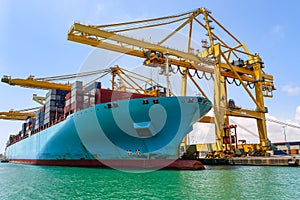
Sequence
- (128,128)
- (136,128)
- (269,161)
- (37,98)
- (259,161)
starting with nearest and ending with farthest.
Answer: (136,128), (128,128), (269,161), (259,161), (37,98)

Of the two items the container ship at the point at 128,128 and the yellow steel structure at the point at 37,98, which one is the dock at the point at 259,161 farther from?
the yellow steel structure at the point at 37,98

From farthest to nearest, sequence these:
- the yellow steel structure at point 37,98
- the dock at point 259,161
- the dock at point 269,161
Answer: the yellow steel structure at point 37,98 < the dock at point 259,161 < the dock at point 269,161

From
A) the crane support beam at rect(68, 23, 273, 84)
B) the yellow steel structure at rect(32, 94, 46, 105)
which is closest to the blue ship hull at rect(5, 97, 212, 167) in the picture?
the crane support beam at rect(68, 23, 273, 84)

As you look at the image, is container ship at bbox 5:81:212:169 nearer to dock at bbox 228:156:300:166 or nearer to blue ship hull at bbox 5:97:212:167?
blue ship hull at bbox 5:97:212:167

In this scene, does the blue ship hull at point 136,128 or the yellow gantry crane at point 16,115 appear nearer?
the blue ship hull at point 136,128

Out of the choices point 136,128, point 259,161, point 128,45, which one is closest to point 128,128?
point 136,128

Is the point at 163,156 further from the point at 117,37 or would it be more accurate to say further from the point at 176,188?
the point at 117,37

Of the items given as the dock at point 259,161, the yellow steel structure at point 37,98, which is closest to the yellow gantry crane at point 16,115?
the yellow steel structure at point 37,98

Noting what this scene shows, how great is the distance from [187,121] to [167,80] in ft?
11.3

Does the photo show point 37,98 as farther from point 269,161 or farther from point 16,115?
point 269,161

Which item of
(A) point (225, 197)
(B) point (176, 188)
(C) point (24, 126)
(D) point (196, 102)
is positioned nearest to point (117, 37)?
(D) point (196, 102)

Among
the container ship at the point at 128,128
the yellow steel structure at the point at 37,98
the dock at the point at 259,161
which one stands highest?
the yellow steel structure at the point at 37,98

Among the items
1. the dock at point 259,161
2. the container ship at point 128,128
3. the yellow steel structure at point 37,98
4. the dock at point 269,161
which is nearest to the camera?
the container ship at point 128,128

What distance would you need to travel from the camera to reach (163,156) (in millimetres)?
15539
